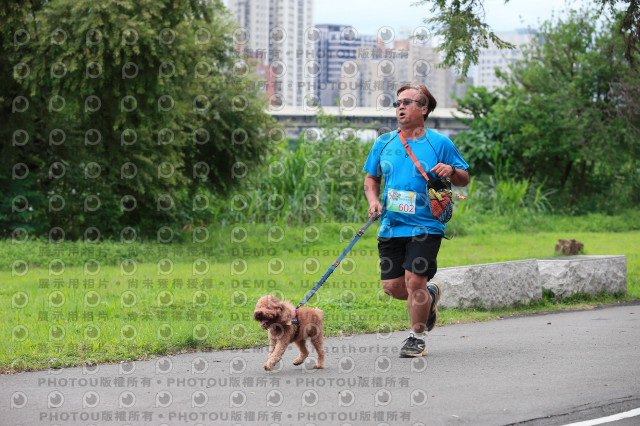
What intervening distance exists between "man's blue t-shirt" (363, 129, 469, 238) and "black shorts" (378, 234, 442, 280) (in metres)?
0.07

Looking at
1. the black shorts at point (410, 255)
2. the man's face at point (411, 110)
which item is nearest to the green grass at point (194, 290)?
the black shorts at point (410, 255)

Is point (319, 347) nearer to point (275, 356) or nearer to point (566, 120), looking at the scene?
point (275, 356)

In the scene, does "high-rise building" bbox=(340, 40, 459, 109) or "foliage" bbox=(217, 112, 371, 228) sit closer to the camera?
"high-rise building" bbox=(340, 40, 459, 109)

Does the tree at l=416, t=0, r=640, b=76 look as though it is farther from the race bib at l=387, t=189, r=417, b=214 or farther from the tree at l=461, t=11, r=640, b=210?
the tree at l=461, t=11, r=640, b=210

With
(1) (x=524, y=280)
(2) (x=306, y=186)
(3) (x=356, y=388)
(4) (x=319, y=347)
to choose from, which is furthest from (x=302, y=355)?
(2) (x=306, y=186)

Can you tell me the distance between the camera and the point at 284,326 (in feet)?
20.0

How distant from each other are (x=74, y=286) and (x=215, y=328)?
177 inches

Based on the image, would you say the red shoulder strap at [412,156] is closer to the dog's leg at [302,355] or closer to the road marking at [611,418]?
the dog's leg at [302,355]

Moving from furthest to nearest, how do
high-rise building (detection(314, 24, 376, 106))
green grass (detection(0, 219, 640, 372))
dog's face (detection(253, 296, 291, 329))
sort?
high-rise building (detection(314, 24, 376, 106)) < green grass (detection(0, 219, 640, 372)) < dog's face (detection(253, 296, 291, 329))

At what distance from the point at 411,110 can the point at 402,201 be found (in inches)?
30.2

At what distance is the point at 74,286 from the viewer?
11.8 meters

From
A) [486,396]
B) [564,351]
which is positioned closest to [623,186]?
[564,351]

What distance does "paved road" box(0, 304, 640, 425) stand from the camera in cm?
508

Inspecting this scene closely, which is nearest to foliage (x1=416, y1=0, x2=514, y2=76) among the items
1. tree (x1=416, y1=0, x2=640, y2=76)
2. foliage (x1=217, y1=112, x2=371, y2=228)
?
tree (x1=416, y1=0, x2=640, y2=76)
